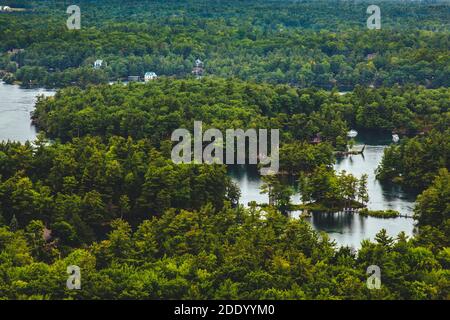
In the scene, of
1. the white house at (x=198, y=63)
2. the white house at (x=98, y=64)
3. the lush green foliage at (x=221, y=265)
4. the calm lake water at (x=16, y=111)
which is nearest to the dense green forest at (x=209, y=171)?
the lush green foliage at (x=221, y=265)

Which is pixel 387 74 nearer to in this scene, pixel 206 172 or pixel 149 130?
pixel 149 130

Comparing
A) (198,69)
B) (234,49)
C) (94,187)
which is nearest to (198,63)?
(198,69)

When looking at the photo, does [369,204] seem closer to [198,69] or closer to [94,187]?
[94,187]

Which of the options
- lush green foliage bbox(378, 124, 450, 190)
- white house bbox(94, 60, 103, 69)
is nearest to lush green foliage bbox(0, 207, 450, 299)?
lush green foliage bbox(378, 124, 450, 190)

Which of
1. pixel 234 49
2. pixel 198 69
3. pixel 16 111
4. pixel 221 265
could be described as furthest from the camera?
pixel 234 49

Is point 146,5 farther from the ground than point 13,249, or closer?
farther from the ground
